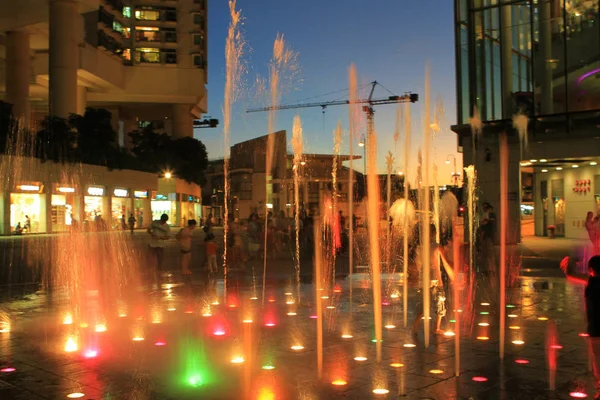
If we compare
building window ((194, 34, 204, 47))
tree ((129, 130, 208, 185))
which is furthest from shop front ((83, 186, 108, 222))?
building window ((194, 34, 204, 47))

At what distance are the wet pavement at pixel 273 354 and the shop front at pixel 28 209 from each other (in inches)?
1134

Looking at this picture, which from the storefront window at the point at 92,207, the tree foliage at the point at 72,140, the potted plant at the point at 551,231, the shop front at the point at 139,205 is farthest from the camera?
the shop front at the point at 139,205

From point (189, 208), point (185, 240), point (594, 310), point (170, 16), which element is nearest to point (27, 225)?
point (185, 240)

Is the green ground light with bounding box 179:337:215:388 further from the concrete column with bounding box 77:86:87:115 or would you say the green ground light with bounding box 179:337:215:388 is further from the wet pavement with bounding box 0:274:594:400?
the concrete column with bounding box 77:86:87:115

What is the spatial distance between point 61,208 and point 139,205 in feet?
42.3

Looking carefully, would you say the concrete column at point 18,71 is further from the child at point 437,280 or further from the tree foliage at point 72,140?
the child at point 437,280

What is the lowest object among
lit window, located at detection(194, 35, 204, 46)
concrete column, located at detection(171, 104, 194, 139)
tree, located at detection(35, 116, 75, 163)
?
tree, located at detection(35, 116, 75, 163)

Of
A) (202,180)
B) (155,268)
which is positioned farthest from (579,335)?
(202,180)

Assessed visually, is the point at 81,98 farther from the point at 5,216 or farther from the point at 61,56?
the point at 5,216

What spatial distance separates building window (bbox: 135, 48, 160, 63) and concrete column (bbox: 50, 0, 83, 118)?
2832 cm

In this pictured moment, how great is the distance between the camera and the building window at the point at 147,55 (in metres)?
72.5

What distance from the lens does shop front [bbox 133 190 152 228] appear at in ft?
173

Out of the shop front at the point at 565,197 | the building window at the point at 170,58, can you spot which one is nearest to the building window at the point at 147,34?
the building window at the point at 170,58

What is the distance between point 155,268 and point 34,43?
44.5 meters
